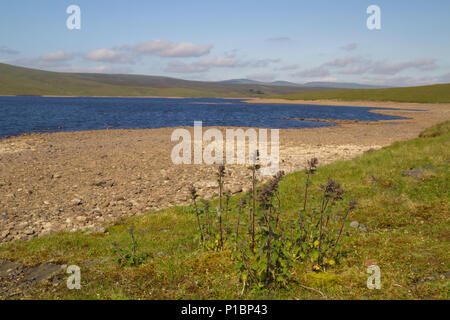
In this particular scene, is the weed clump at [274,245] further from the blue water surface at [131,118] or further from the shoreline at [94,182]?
the blue water surface at [131,118]

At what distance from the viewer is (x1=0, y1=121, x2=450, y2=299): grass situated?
578cm

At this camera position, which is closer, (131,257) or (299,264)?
(299,264)

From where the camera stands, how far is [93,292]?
601 cm

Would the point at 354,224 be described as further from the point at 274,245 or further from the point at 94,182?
the point at 94,182

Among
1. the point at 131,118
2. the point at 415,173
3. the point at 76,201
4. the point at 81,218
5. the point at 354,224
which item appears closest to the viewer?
the point at 354,224

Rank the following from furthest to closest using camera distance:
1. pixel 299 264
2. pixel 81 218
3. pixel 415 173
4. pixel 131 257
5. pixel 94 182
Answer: pixel 94 182
pixel 415 173
pixel 81 218
pixel 131 257
pixel 299 264

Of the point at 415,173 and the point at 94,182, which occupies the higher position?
the point at 415,173

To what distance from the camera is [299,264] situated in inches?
264

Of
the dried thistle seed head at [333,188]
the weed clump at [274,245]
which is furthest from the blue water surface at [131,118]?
the dried thistle seed head at [333,188]

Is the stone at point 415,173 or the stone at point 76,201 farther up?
the stone at point 415,173

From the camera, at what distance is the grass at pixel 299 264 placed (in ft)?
19.0

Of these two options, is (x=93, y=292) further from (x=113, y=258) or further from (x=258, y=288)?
(x=258, y=288)

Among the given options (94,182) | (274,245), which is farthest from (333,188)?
(94,182)

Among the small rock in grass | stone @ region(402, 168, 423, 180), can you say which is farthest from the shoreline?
stone @ region(402, 168, 423, 180)
